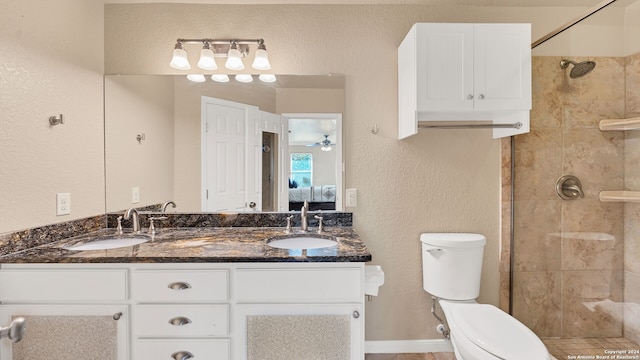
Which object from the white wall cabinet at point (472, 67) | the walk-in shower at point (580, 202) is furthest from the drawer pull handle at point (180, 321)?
the walk-in shower at point (580, 202)

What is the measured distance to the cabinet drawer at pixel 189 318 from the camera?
1.39 m

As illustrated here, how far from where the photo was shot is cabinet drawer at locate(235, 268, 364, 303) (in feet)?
4.59

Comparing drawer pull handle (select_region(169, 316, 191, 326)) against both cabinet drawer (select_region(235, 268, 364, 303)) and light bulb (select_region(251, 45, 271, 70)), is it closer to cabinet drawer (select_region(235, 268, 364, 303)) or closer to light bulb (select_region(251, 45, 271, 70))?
cabinet drawer (select_region(235, 268, 364, 303))

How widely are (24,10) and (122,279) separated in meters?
1.34

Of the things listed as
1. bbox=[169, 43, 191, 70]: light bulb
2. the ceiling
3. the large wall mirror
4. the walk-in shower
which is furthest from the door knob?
the walk-in shower

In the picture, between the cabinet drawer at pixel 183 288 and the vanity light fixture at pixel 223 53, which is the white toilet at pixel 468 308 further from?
the vanity light fixture at pixel 223 53

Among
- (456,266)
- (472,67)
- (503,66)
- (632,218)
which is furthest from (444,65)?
(632,218)

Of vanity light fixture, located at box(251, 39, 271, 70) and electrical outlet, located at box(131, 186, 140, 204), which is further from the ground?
vanity light fixture, located at box(251, 39, 271, 70)

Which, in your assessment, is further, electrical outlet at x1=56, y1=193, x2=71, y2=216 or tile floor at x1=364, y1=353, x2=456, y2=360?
tile floor at x1=364, y1=353, x2=456, y2=360

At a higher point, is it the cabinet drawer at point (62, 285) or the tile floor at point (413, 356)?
the cabinet drawer at point (62, 285)

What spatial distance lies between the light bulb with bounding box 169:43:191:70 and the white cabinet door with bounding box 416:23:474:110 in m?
1.38

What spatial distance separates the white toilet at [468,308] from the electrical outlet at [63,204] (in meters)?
2.05

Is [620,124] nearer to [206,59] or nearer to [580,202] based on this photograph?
[580,202]

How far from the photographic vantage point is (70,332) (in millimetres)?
1381
